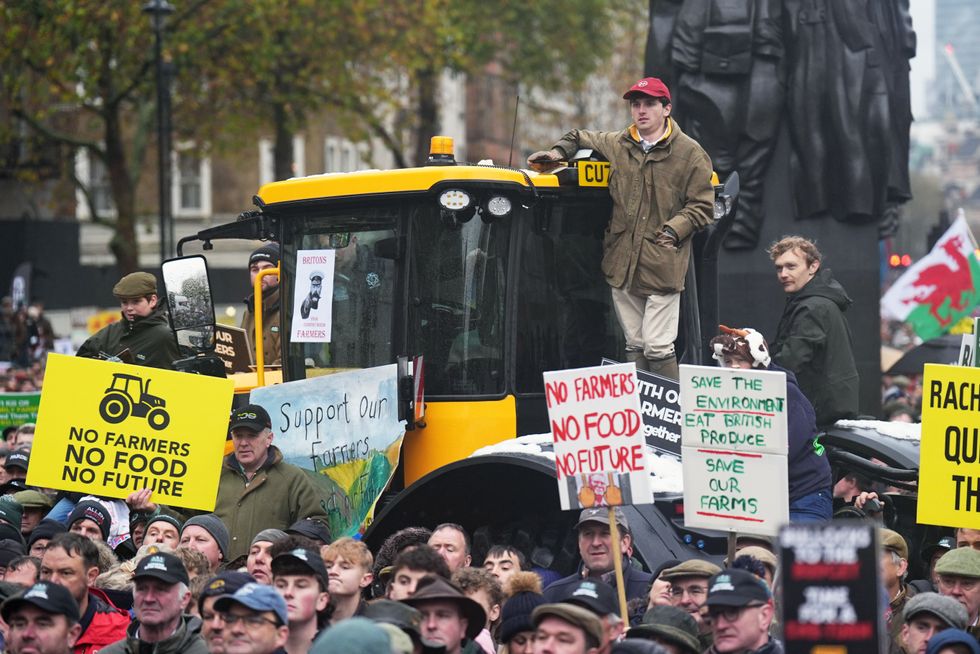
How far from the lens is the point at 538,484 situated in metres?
9.93

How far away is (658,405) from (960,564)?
1824 mm

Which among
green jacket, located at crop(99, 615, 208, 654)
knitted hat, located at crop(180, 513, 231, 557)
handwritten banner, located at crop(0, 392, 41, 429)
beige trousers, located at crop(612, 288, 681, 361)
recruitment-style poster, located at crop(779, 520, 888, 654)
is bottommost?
green jacket, located at crop(99, 615, 208, 654)

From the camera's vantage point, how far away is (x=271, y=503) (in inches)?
400

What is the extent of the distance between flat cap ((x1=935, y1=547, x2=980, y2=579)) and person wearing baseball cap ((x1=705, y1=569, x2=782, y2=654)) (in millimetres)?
2102

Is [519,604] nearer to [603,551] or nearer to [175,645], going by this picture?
[603,551]

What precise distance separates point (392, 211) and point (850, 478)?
313 centimetres

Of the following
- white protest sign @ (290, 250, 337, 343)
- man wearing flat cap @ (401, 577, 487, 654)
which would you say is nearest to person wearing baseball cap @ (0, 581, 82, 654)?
man wearing flat cap @ (401, 577, 487, 654)

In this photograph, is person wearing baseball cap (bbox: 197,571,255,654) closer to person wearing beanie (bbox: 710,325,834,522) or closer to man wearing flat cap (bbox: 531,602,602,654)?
man wearing flat cap (bbox: 531,602,602,654)

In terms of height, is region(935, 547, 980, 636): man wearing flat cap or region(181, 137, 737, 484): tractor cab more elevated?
region(181, 137, 737, 484): tractor cab

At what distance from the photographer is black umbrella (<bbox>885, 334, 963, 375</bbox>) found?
1883 centimetres

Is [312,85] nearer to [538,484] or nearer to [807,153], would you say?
[807,153]

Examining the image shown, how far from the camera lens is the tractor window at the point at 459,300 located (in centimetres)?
959

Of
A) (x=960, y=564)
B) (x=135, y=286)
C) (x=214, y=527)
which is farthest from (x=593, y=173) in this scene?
(x=135, y=286)

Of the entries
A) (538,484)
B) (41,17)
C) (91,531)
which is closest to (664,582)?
(538,484)
